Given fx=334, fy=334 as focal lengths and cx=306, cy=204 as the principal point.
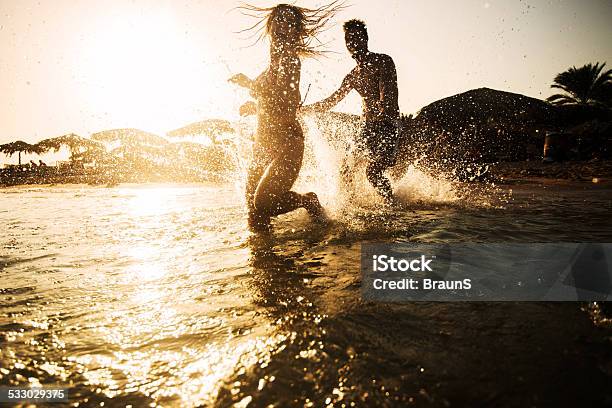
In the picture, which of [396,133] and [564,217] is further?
[396,133]

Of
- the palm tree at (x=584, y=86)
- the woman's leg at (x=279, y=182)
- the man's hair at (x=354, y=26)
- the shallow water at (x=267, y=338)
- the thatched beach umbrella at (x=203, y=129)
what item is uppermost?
the palm tree at (x=584, y=86)

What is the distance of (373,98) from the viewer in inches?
181

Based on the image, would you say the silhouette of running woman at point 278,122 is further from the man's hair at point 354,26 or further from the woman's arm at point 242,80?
the man's hair at point 354,26

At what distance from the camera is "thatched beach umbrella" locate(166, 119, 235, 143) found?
17.1 meters

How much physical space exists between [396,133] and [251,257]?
9.95 ft

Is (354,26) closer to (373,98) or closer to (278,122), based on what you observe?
(373,98)

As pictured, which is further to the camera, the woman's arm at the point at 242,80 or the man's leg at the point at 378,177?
the man's leg at the point at 378,177

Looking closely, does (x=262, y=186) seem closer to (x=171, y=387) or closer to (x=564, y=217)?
(x=171, y=387)

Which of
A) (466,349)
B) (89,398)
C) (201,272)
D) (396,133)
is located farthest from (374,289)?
(396,133)

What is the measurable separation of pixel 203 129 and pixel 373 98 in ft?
57.1

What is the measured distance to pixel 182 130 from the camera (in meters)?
22.2

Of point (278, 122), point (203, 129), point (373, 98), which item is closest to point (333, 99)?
point (373, 98)

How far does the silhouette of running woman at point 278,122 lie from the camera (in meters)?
3.21

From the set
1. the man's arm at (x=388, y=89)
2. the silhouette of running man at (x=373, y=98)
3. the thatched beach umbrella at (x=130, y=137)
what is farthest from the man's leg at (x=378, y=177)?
the thatched beach umbrella at (x=130, y=137)
